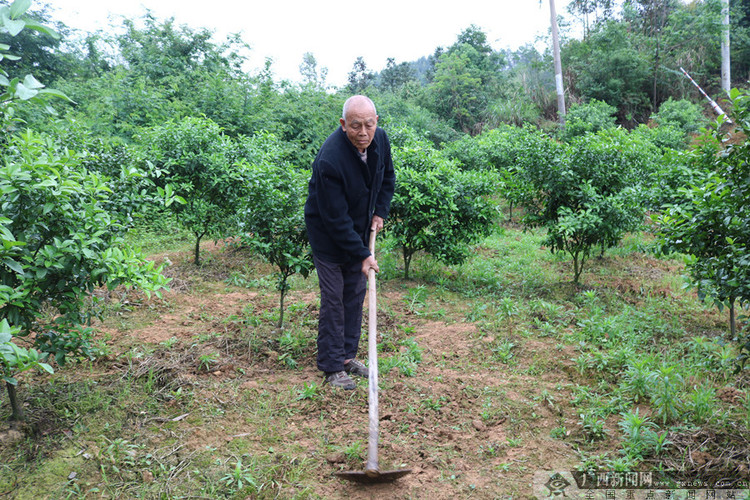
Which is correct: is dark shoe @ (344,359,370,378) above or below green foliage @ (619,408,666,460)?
above

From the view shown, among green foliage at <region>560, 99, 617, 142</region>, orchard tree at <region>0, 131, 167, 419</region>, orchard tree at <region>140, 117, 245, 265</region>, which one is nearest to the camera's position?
orchard tree at <region>0, 131, 167, 419</region>

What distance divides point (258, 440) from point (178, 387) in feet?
2.73

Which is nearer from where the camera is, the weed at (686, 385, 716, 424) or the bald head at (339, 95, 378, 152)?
the weed at (686, 385, 716, 424)

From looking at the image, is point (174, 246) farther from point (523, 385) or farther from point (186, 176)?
point (523, 385)

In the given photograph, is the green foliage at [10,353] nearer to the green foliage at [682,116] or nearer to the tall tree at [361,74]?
the green foliage at [682,116]

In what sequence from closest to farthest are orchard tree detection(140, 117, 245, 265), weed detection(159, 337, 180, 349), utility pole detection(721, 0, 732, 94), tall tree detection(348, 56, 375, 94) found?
weed detection(159, 337, 180, 349), orchard tree detection(140, 117, 245, 265), utility pole detection(721, 0, 732, 94), tall tree detection(348, 56, 375, 94)

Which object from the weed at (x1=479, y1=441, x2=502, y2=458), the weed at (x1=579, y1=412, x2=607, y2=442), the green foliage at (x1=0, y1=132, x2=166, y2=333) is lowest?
the weed at (x1=479, y1=441, x2=502, y2=458)

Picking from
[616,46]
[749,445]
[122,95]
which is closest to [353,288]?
[749,445]

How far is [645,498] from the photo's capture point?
2.49 m

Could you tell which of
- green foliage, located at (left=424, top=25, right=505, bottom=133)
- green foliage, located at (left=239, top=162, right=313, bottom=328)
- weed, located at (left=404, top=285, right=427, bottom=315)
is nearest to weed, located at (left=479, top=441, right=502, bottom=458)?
green foliage, located at (left=239, top=162, right=313, bottom=328)

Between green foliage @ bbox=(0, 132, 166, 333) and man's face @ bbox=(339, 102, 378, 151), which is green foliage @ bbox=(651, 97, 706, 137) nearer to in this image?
man's face @ bbox=(339, 102, 378, 151)

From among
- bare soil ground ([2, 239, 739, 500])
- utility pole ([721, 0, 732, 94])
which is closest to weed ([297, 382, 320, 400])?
bare soil ground ([2, 239, 739, 500])

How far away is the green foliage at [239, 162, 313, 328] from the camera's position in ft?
13.8

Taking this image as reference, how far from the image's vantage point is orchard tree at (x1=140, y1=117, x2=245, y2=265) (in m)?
6.41
